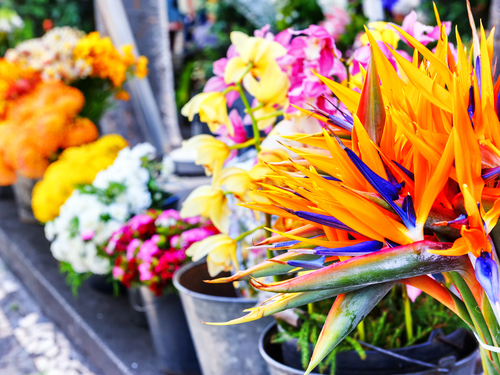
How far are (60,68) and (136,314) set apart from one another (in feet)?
4.63

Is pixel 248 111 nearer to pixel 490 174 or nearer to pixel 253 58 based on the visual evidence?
pixel 253 58

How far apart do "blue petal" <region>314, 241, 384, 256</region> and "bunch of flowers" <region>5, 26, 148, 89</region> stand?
245cm

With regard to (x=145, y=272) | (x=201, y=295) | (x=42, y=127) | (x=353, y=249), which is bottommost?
(x=145, y=272)

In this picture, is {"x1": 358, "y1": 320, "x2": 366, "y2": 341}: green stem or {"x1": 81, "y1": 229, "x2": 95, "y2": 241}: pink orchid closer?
{"x1": 358, "y1": 320, "x2": 366, "y2": 341}: green stem

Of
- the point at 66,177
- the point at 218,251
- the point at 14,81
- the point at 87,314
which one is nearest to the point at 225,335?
the point at 218,251

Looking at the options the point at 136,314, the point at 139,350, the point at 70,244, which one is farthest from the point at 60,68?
the point at 139,350

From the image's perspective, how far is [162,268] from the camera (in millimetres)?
1493

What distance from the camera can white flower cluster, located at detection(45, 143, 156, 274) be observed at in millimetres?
1812

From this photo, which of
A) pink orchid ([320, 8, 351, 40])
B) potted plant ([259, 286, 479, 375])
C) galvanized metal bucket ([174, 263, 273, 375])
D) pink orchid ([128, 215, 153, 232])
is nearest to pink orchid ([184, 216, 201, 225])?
pink orchid ([128, 215, 153, 232])

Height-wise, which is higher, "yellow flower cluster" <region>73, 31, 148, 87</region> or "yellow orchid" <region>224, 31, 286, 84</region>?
"yellow orchid" <region>224, 31, 286, 84</region>

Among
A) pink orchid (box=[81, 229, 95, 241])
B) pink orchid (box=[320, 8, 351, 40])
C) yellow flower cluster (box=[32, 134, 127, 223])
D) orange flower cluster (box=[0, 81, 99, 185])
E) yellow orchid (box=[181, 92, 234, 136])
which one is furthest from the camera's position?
pink orchid (box=[320, 8, 351, 40])

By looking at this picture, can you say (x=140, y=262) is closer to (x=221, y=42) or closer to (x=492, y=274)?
(x=492, y=274)

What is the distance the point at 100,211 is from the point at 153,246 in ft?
1.37

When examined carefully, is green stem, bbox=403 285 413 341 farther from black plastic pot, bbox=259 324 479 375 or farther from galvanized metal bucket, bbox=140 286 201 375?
galvanized metal bucket, bbox=140 286 201 375
